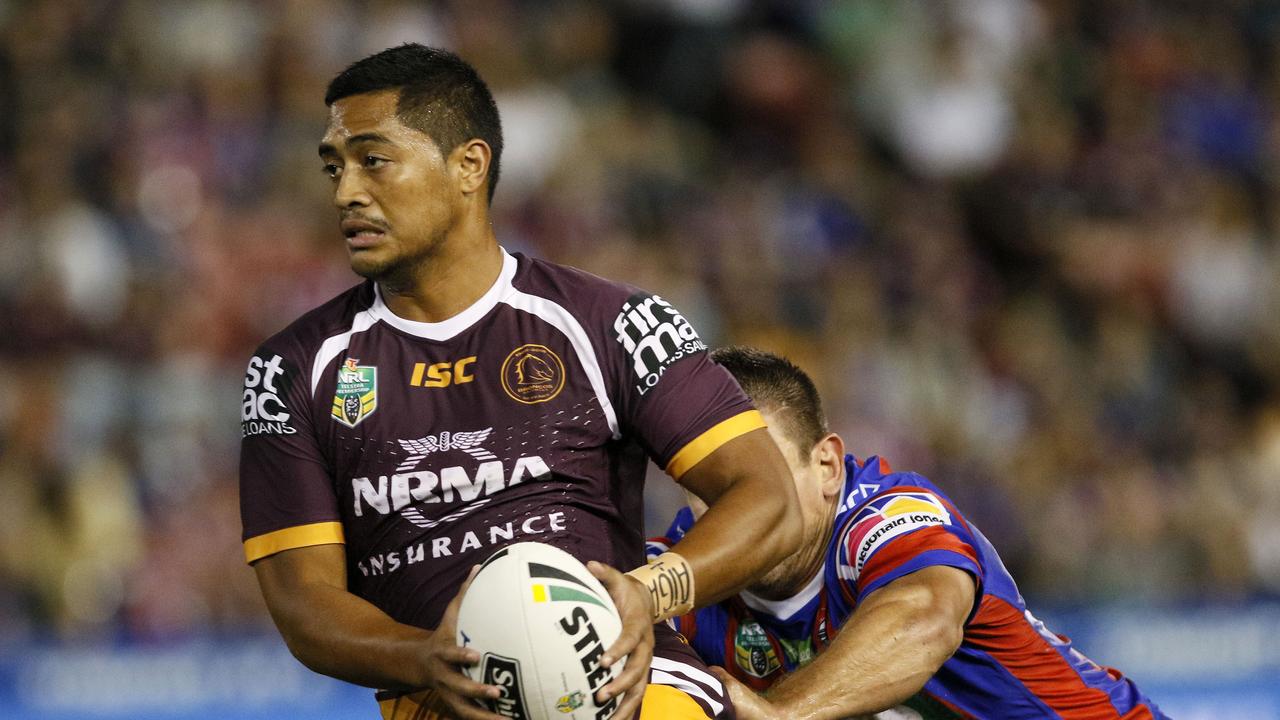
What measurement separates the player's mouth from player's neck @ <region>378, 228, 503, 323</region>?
15 centimetres

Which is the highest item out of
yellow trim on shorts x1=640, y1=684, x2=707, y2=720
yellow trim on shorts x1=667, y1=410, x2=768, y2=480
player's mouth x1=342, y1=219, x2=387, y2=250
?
player's mouth x1=342, y1=219, x2=387, y2=250

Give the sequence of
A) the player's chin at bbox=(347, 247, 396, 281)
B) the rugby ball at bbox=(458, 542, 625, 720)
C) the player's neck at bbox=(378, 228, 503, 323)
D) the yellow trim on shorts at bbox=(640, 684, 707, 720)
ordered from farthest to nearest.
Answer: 1. the player's neck at bbox=(378, 228, 503, 323)
2. the player's chin at bbox=(347, 247, 396, 281)
3. the yellow trim on shorts at bbox=(640, 684, 707, 720)
4. the rugby ball at bbox=(458, 542, 625, 720)

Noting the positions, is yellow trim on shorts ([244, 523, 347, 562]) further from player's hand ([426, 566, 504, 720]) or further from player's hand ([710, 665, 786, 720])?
player's hand ([710, 665, 786, 720])

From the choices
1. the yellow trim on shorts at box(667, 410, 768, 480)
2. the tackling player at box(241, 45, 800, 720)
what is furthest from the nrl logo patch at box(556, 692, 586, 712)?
the yellow trim on shorts at box(667, 410, 768, 480)

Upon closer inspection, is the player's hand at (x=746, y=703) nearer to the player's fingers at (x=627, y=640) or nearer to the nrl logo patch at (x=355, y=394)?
the player's fingers at (x=627, y=640)

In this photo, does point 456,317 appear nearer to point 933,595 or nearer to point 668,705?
point 668,705

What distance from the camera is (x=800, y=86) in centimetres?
1299

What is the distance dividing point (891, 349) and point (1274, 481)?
2506 mm

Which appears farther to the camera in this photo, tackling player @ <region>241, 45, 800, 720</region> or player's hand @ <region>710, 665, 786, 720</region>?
player's hand @ <region>710, 665, 786, 720</region>

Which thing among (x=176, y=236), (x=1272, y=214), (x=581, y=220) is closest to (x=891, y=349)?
(x=581, y=220)

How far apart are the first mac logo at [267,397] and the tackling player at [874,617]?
1.32m

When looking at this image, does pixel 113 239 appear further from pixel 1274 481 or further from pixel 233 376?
pixel 1274 481

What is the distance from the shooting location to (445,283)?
450cm

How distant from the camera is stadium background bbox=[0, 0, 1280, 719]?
364 inches
